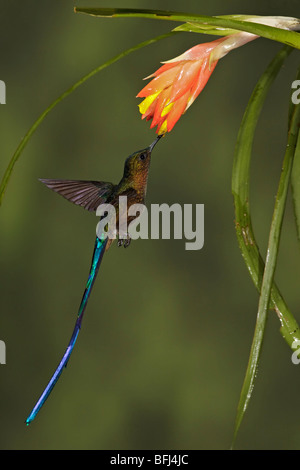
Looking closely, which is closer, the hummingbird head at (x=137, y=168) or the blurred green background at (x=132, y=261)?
the hummingbird head at (x=137, y=168)

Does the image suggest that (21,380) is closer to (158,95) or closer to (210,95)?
(210,95)

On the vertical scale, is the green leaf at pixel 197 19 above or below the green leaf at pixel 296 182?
above

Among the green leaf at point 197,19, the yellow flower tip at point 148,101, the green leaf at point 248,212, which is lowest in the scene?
the green leaf at point 248,212

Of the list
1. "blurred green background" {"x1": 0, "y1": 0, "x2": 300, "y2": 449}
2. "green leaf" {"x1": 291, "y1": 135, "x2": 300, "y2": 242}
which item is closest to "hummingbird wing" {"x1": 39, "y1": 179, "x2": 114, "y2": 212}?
"green leaf" {"x1": 291, "y1": 135, "x2": 300, "y2": 242}

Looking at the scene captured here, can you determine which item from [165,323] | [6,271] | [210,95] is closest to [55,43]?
[210,95]

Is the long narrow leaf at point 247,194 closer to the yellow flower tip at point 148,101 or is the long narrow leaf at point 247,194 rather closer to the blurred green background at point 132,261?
the yellow flower tip at point 148,101

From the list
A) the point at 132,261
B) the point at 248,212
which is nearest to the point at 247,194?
the point at 248,212

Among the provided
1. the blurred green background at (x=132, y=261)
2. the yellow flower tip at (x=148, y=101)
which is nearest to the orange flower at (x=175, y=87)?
the yellow flower tip at (x=148, y=101)
